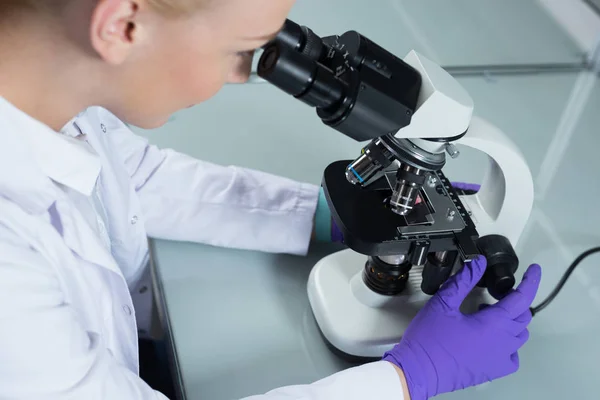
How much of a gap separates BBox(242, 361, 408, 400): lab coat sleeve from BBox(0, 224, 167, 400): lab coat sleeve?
0.26 metres

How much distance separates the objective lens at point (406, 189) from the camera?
92 centimetres

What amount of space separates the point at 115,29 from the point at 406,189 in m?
0.50

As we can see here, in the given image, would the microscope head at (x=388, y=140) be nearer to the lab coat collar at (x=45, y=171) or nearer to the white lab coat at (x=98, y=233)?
the white lab coat at (x=98, y=233)

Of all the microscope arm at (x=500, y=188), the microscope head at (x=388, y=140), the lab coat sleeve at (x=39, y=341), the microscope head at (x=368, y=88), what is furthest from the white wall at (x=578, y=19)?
the lab coat sleeve at (x=39, y=341)

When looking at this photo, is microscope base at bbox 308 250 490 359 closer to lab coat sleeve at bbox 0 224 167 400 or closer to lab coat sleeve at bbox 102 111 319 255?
lab coat sleeve at bbox 102 111 319 255

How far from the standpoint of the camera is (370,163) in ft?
3.08

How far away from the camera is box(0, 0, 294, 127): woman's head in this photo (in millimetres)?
698

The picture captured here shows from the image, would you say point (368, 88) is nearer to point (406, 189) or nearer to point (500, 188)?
point (406, 189)

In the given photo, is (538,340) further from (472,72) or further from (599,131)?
(472,72)

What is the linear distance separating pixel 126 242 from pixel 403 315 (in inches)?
20.3

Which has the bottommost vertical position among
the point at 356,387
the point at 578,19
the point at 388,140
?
the point at 356,387

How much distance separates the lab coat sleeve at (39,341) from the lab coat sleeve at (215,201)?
0.44m

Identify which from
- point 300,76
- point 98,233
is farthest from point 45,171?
point 300,76

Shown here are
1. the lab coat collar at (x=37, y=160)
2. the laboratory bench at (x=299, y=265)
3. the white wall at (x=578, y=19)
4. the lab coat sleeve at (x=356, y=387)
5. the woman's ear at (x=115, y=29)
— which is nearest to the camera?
the woman's ear at (x=115, y=29)
